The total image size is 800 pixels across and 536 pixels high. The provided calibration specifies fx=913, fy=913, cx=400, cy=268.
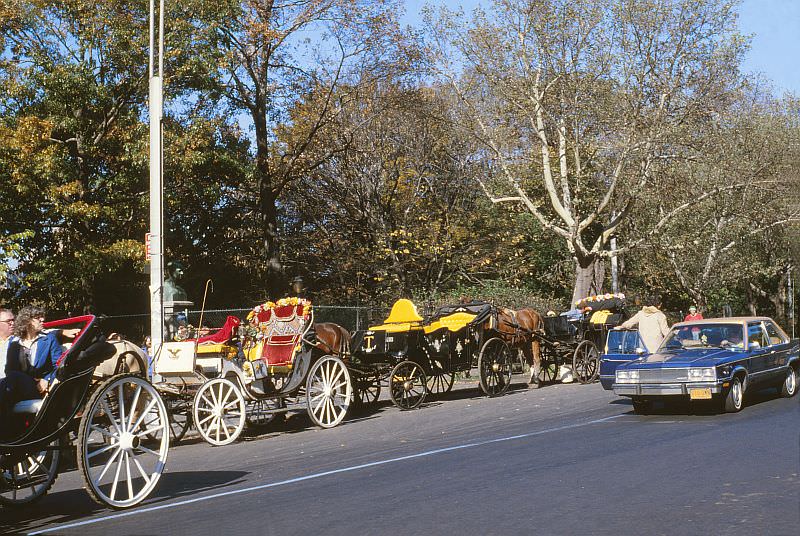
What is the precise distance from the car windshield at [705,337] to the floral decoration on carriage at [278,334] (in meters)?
6.05

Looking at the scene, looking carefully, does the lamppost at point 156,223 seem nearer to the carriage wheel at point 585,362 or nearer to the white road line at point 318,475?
the white road line at point 318,475

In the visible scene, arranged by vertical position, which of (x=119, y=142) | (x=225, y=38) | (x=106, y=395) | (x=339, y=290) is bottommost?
(x=106, y=395)

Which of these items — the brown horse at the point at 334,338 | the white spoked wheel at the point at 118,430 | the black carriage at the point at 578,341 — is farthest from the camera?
the black carriage at the point at 578,341

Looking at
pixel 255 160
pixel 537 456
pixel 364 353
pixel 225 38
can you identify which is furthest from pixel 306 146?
pixel 537 456

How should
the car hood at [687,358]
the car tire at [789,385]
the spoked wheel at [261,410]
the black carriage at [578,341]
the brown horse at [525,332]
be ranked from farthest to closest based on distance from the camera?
the black carriage at [578,341], the brown horse at [525,332], the car tire at [789,385], the spoked wheel at [261,410], the car hood at [687,358]

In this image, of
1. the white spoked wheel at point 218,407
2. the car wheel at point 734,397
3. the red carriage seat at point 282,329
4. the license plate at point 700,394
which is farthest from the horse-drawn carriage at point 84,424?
the car wheel at point 734,397

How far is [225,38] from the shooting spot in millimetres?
29172

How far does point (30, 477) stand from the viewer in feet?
29.2

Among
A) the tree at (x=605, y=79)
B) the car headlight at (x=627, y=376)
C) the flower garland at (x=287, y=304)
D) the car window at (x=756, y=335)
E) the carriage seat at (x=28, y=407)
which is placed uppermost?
the tree at (x=605, y=79)

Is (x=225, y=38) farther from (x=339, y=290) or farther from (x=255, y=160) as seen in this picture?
(x=339, y=290)

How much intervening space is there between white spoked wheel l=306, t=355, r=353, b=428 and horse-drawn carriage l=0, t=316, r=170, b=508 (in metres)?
5.70

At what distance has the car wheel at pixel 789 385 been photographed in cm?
1587

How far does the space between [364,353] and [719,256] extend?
30061 mm

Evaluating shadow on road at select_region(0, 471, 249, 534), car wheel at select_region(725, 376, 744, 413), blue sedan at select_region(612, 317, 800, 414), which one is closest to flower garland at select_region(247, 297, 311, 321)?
shadow on road at select_region(0, 471, 249, 534)
